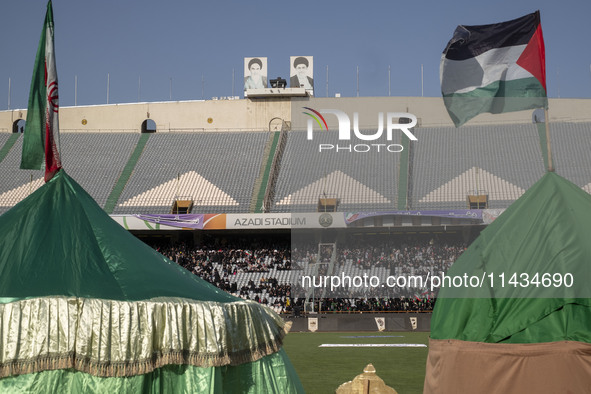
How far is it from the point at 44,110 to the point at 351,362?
14435 millimetres

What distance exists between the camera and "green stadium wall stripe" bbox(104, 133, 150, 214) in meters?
52.6

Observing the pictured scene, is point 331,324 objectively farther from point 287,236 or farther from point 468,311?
point 468,311

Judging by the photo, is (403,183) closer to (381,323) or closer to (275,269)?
(275,269)

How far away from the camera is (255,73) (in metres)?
63.1

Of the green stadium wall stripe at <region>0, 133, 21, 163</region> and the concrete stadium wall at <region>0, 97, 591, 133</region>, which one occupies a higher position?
the concrete stadium wall at <region>0, 97, 591, 133</region>

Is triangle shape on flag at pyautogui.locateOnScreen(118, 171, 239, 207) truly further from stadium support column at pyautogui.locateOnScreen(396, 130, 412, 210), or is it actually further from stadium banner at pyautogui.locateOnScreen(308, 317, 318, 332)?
stadium banner at pyautogui.locateOnScreen(308, 317, 318, 332)

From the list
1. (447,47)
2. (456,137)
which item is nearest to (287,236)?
(456,137)

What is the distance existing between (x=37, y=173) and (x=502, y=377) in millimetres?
51282

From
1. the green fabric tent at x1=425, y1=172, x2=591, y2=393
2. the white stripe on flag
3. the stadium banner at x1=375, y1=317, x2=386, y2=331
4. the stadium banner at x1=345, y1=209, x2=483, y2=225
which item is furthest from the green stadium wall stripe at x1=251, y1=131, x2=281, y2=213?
the green fabric tent at x1=425, y1=172, x2=591, y2=393

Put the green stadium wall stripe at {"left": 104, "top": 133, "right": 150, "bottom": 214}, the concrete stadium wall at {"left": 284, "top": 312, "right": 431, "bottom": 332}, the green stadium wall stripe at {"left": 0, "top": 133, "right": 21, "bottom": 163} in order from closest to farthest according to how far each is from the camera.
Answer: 1. the concrete stadium wall at {"left": 284, "top": 312, "right": 431, "bottom": 332}
2. the green stadium wall stripe at {"left": 104, "top": 133, "right": 150, "bottom": 214}
3. the green stadium wall stripe at {"left": 0, "top": 133, "right": 21, "bottom": 163}

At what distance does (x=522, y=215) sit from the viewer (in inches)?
368

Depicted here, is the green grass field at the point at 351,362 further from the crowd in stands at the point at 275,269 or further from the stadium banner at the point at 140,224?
the stadium banner at the point at 140,224

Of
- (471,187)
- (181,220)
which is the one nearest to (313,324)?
(471,187)

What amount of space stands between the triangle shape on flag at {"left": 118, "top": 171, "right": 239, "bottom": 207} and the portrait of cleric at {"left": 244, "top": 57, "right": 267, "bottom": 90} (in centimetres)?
1150
